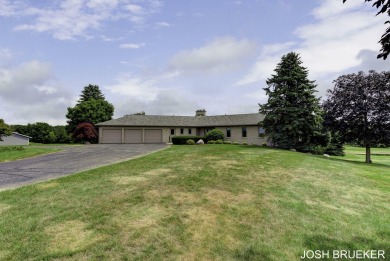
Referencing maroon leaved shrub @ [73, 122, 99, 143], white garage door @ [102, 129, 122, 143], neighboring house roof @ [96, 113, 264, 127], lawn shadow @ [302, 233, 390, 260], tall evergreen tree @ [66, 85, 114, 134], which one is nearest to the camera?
lawn shadow @ [302, 233, 390, 260]

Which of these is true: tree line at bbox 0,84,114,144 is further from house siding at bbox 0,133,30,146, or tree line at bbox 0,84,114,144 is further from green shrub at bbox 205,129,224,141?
green shrub at bbox 205,129,224,141

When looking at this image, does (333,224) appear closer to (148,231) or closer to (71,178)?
(148,231)

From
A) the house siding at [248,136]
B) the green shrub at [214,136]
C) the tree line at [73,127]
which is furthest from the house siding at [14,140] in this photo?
the house siding at [248,136]

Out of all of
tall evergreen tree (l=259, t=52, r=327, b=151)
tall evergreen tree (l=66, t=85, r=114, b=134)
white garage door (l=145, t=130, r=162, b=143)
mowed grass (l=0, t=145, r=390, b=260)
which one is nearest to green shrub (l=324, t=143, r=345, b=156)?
tall evergreen tree (l=259, t=52, r=327, b=151)

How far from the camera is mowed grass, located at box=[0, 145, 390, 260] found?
20.9 feet

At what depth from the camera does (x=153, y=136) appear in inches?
1820

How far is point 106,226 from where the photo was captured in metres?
7.29

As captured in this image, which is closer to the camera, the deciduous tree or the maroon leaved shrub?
the deciduous tree

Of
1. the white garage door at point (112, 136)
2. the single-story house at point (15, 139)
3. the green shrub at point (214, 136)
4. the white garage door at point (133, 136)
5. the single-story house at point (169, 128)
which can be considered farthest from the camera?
the white garage door at point (133, 136)

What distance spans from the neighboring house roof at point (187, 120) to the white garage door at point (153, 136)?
1.40 meters

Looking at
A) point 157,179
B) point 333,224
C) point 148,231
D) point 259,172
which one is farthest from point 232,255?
point 259,172

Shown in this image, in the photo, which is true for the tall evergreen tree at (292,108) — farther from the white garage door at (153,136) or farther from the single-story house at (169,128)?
the white garage door at (153,136)

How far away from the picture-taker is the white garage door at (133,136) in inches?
1774

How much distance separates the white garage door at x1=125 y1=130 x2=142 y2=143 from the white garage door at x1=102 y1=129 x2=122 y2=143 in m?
1.14
